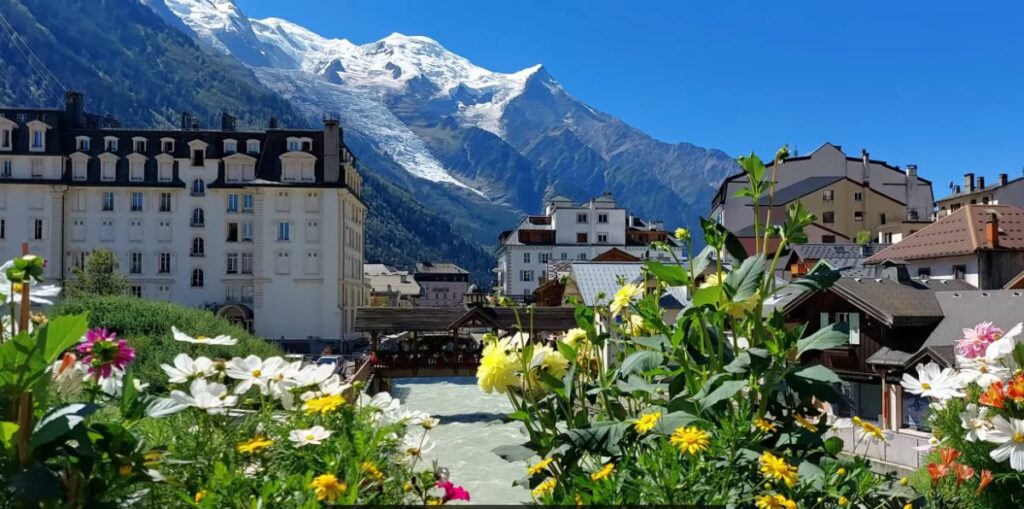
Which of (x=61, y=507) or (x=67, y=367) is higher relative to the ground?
(x=67, y=367)

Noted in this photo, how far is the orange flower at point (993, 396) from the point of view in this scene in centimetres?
306

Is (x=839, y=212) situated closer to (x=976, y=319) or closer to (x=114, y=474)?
(x=976, y=319)

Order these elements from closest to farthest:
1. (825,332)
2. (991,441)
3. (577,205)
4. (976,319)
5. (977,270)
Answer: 1. (991,441)
2. (825,332)
3. (976,319)
4. (977,270)
5. (577,205)

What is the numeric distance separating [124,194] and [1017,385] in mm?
Answer: 62412

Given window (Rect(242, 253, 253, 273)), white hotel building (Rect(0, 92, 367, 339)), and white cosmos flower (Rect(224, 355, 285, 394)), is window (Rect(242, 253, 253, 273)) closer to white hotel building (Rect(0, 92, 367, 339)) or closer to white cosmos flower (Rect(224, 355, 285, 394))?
white hotel building (Rect(0, 92, 367, 339))

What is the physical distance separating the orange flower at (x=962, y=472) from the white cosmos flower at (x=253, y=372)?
2.44 metres

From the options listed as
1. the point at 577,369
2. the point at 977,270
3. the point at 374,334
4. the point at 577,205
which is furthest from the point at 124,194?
the point at 577,369

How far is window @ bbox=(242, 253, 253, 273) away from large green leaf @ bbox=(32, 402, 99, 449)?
191 feet

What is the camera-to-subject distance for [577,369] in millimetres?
4031

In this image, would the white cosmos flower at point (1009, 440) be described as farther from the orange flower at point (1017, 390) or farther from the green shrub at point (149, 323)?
the green shrub at point (149, 323)

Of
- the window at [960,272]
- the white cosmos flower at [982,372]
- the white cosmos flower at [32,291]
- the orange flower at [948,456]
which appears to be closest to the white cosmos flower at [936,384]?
the white cosmos flower at [982,372]

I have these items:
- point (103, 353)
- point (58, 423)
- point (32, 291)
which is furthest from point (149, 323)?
point (58, 423)

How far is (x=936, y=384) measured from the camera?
11.2 feet

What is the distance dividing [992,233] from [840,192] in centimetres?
3342
